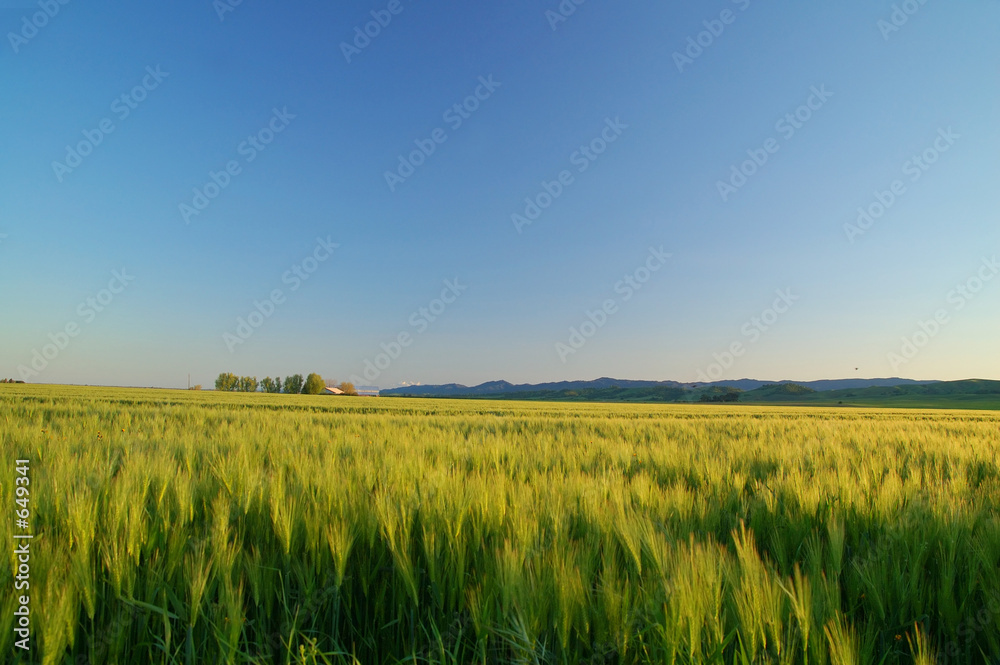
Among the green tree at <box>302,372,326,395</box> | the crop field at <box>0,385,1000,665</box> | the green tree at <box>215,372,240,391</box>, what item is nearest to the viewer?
the crop field at <box>0,385,1000,665</box>

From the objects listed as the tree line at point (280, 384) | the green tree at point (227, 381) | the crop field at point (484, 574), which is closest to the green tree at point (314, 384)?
the tree line at point (280, 384)

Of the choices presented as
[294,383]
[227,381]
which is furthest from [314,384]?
[227,381]

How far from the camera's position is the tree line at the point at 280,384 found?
359 feet

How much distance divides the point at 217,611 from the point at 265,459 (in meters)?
2.96

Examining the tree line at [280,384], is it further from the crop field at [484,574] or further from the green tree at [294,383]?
the crop field at [484,574]

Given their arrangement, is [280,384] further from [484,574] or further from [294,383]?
→ [484,574]

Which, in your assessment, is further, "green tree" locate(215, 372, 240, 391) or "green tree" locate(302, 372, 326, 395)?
"green tree" locate(215, 372, 240, 391)

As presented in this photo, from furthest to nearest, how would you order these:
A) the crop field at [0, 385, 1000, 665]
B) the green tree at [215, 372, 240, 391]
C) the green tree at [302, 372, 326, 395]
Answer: the green tree at [215, 372, 240, 391] → the green tree at [302, 372, 326, 395] → the crop field at [0, 385, 1000, 665]

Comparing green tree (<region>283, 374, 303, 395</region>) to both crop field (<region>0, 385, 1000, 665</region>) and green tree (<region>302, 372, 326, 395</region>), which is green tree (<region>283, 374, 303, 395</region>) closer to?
green tree (<region>302, 372, 326, 395</region>)

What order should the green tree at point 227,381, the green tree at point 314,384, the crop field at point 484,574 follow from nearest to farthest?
1. the crop field at point 484,574
2. the green tree at point 314,384
3. the green tree at point 227,381

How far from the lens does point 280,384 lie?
12850cm

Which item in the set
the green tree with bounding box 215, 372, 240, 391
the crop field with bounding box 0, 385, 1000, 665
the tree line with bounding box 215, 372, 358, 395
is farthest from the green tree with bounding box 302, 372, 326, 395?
Result: the crop field with bounding box 0, 385, 1000, 665

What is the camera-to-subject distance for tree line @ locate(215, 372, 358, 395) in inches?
4313

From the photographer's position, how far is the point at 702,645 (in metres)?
1.19
